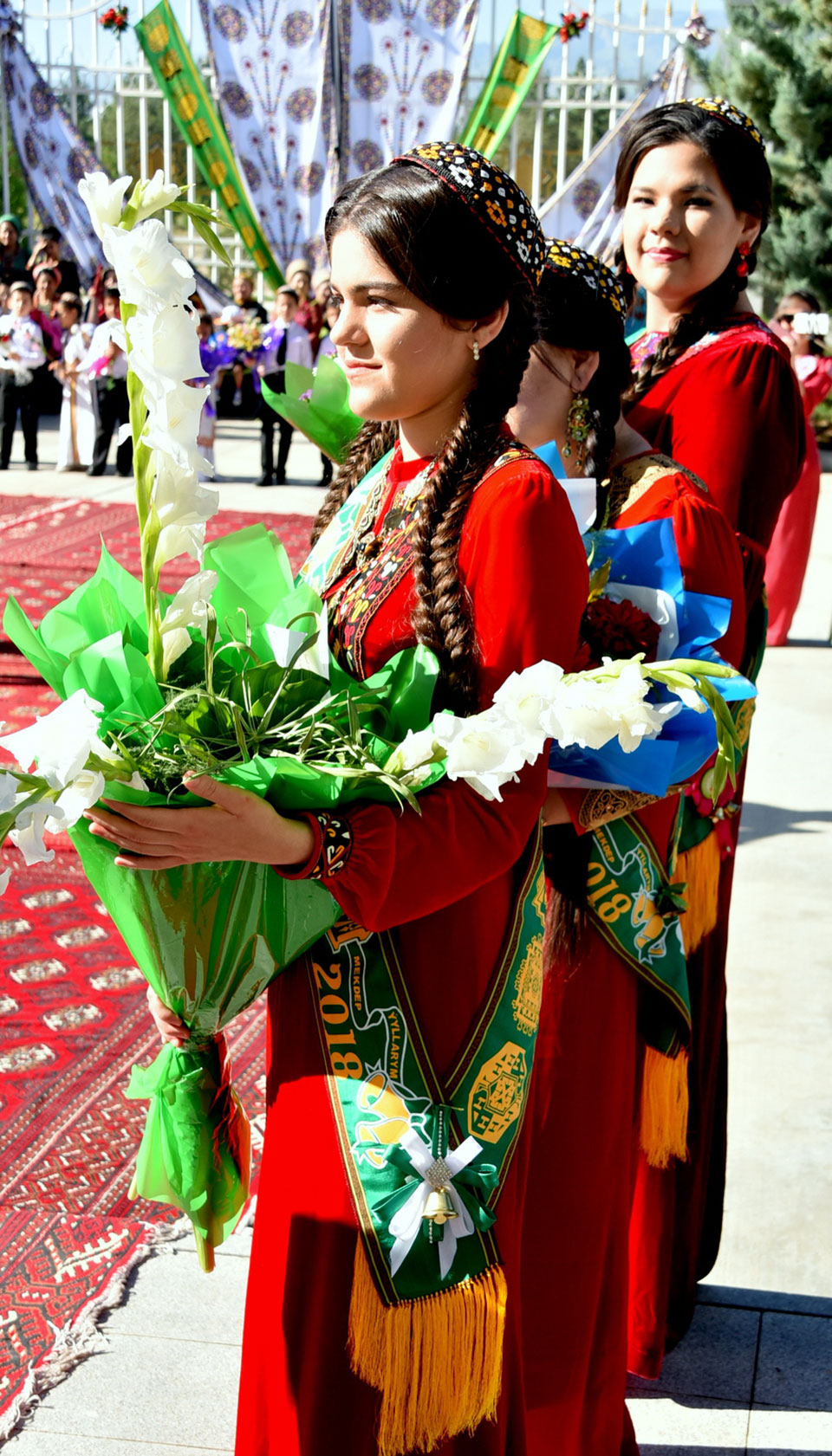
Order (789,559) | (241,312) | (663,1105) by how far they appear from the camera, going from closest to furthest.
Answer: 1. (663,1105)
2. (789,559)
3. (241,312)

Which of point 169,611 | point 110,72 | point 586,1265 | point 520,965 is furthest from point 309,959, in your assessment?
point 110,72

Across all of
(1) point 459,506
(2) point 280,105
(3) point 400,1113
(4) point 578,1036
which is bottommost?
(4) point 578,1036

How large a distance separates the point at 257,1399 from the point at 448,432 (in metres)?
1.11

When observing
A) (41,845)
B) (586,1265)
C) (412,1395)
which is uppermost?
(41,845)

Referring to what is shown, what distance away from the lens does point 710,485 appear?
2.36m

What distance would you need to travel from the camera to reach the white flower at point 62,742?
3.77 feet

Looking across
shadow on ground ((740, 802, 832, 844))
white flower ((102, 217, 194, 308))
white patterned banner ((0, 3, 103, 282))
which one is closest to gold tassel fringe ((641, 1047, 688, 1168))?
white flower ((102, 217, 194, 308))

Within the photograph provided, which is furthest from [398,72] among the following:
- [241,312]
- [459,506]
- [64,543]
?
[459,506]

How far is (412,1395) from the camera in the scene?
5.09 feet

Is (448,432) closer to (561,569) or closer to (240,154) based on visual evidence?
(561,569)

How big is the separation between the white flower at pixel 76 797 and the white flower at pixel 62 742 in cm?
2

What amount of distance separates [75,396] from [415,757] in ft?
41.5

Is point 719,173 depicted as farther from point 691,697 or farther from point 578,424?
point 691,697

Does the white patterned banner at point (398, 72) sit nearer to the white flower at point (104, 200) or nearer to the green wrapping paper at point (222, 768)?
the green wrapping paper at point (222, 768)
